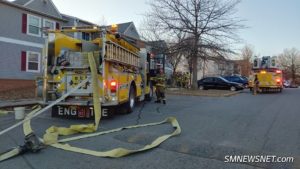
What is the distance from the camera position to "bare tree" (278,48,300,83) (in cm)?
9006

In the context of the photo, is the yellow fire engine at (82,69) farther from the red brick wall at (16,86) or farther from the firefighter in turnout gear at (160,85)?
the red brick wall at (16,86)

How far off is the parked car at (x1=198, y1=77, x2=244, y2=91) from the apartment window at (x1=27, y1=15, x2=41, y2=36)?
16.4 metres

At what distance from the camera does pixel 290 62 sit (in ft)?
306

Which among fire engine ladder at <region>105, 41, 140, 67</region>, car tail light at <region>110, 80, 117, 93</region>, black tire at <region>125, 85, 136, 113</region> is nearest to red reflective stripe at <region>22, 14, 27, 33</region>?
fire engine ladder at <region>105, 41, 140, 67</region>

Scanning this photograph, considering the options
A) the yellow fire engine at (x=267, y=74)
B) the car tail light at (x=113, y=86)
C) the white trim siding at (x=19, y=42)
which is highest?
the white trim siding at (x=19, y=42)

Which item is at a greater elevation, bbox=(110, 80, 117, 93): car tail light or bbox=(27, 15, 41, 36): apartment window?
bbox=(27, 15, 41, 36): apartment window

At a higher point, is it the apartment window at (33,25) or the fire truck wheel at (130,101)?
the apartment window at (33,25)

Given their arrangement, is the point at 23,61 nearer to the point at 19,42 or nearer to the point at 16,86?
the point at 19,42

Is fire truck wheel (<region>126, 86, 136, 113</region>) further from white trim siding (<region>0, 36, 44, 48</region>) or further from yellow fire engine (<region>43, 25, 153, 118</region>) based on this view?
white trim siding (<region>0, 36, 44, 48</region>)

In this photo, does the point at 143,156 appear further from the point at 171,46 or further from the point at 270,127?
the point at 171,46

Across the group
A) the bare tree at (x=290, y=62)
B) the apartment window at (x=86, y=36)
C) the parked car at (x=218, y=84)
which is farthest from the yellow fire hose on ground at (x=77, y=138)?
the bare tree at (x=290, y=62)

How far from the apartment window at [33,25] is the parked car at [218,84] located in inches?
644

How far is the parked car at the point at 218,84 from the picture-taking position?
29.2 metres

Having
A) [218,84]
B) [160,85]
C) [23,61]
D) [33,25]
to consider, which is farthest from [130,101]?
[218,84]
